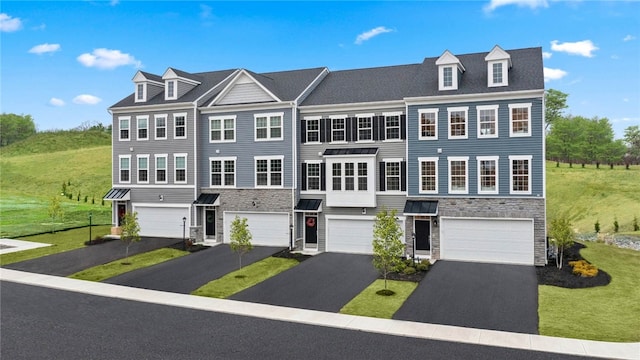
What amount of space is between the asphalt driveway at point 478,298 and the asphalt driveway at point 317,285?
2743 millimetres

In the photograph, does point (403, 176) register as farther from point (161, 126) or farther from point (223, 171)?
point (161, 126)

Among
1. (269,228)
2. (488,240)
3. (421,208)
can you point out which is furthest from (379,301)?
(269,228)

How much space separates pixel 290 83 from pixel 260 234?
11422mm

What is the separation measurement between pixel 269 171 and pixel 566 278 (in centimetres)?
1828

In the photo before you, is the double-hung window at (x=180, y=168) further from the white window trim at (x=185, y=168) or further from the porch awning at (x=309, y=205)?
the porch awning at (x=309, y=205)

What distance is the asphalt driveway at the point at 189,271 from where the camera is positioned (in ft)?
67.7

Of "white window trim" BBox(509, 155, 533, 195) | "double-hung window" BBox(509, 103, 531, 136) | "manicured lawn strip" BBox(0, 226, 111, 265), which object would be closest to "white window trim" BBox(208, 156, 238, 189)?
"manicured lawn strip" BBox(0, 226, 111, 265)

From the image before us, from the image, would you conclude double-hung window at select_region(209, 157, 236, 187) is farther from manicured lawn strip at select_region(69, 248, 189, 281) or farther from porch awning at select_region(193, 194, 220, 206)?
manicured lawn strip at select_region(69, 248, 189, 281)

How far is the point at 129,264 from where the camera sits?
80.2 feet

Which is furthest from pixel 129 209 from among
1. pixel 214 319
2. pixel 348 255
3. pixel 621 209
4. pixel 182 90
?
pixel 621 209

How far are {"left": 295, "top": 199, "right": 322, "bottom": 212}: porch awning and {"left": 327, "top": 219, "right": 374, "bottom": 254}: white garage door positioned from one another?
1141 mm

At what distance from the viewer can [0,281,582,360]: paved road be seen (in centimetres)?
1239

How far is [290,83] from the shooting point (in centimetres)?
3266

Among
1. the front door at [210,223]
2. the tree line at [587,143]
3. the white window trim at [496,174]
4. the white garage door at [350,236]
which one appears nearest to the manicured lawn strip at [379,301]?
the white garage door at [350,236]
